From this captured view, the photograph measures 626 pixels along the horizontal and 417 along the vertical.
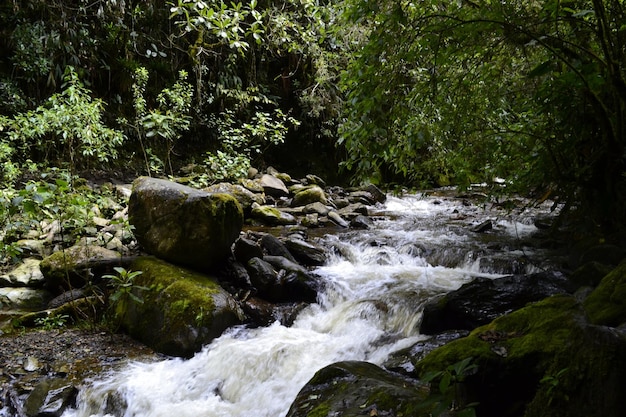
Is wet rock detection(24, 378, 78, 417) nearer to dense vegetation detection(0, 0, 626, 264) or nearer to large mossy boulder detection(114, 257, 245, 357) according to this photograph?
large mossy boulder detection(114, 257, 245, 357)

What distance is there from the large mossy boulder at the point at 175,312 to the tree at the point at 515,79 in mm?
2415

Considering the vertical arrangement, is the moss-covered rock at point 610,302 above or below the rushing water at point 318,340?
above

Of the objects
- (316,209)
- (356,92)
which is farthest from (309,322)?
(316,209)

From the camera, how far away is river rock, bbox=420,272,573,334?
4.13 meters

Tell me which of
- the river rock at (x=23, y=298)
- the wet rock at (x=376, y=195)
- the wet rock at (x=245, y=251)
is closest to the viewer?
the river rock at (x=23, y=298)

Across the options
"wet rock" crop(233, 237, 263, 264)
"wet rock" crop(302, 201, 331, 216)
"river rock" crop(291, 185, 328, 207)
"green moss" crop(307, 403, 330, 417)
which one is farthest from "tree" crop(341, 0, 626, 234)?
"river rock" crop(291, 185, 328, 207)

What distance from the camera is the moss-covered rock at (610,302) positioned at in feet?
7.68

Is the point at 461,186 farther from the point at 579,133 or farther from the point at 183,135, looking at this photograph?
the point at 183,135

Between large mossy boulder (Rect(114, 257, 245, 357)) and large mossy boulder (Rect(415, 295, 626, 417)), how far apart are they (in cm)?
270

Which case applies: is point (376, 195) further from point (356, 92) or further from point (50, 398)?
point (50, 398)

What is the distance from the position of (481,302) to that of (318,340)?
5.92 ft

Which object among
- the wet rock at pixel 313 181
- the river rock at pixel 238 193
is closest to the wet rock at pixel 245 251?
the river rock at pixel 238 193

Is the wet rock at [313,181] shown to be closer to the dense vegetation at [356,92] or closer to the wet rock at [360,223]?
the dense vegetation at [356,92]

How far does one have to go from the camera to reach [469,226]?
29.3 feet
